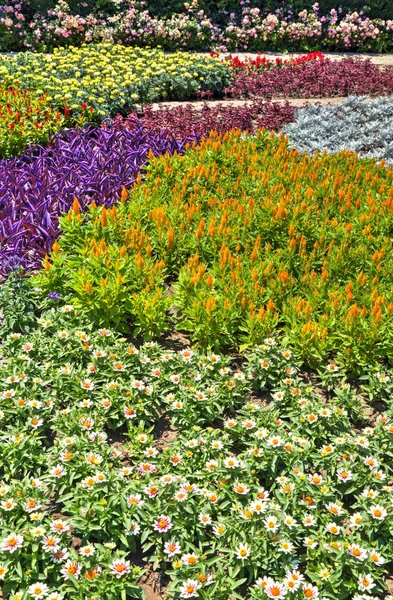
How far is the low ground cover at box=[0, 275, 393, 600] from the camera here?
2689 mm

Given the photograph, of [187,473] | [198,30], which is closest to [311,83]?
[198,30]

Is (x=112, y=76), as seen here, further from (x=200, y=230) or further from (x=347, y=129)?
(x=200, y=230)

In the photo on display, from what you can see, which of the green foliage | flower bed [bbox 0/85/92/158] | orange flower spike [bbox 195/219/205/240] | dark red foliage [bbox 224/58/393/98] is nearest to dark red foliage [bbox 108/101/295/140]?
flower bed [bbox 0/85/92/158]

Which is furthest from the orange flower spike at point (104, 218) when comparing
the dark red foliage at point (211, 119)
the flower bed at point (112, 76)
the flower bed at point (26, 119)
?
the flower bed at point (112, 76)

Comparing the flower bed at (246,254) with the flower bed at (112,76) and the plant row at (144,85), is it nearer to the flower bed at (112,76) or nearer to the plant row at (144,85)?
the plant row at (144,85)

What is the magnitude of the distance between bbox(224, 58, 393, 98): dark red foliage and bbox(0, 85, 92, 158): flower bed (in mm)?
4238

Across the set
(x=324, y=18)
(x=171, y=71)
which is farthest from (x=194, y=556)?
(x=324, y=18)

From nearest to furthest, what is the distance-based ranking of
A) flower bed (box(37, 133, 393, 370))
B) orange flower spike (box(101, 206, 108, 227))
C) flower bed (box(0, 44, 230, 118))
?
1. flower bed (box(37, 133, 393, 370))
2. orange flower spike (box(101, 206, 108, 227))
3. flower bed (box(0, 44, 230, 118))

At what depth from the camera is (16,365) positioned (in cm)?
373

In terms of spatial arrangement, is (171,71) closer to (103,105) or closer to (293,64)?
(103,105)

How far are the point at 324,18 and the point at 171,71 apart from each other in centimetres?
863

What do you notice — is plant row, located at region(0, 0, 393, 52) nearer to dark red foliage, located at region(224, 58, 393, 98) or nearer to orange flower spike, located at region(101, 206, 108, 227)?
dark red foliage, located at region(224, 58, 393, 98)

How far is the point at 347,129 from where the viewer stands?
27.7 ft

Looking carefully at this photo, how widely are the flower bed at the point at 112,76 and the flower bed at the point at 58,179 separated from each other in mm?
1358
